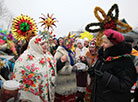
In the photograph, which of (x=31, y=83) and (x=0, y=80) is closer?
(x=0, y=80)

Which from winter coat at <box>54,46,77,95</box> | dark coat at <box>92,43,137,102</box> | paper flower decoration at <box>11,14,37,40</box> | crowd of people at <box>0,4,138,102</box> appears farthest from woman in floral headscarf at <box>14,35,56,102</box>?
dark coat at <box>92,43,137,102</box>

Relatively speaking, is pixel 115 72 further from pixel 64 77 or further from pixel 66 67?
pixel 64 77

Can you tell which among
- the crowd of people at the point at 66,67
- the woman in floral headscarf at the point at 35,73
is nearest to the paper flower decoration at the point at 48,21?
the crowd of people at the point at 66,67

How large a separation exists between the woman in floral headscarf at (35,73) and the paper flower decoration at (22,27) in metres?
0.45

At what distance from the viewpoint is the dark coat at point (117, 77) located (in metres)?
1.74

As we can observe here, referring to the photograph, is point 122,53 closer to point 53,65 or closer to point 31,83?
point 53,65

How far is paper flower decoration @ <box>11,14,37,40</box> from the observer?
292 centimetres

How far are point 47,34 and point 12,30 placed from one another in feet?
2.83

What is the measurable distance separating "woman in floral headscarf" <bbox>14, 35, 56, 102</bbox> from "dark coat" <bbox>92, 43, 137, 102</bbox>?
1138 millimetres

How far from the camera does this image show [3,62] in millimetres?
2588

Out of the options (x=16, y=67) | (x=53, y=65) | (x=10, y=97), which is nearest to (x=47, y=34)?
(x=53, y=65)

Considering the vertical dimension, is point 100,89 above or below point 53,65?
below

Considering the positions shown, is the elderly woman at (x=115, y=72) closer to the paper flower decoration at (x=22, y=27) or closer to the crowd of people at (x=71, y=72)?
the crowd of people at (x=71, y=72)

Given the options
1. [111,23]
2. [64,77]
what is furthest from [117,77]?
[64,77]
